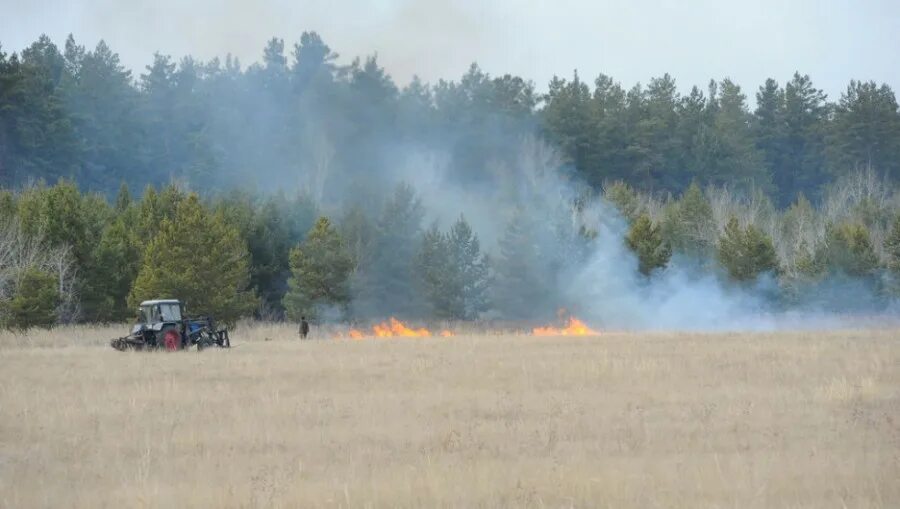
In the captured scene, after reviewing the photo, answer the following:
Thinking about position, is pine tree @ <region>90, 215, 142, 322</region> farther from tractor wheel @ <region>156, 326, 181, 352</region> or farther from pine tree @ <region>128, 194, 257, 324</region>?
tractor wheel @ <region>156, 326, 181, 352</region>

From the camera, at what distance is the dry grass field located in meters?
11.0

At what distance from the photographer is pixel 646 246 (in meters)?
57.5

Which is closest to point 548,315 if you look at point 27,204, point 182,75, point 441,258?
point 441,258

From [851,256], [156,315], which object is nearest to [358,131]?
[851,256]

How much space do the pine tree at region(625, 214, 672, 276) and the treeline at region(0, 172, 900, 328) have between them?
0.08 m

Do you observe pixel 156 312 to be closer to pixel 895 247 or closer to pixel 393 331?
pixel 393 331

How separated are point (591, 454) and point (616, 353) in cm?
1673

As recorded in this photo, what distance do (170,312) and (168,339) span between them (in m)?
1.54

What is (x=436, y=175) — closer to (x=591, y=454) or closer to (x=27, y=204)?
(x=27, y=204)

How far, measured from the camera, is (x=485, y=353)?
3080cm

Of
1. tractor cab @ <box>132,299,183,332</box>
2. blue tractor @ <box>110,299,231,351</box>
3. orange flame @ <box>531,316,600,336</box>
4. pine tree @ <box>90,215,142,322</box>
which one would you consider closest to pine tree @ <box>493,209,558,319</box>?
orange flame @ <box>531,316,600,336</box>

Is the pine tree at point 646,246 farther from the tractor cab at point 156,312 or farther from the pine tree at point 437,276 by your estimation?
the tractor cab at point 156,312

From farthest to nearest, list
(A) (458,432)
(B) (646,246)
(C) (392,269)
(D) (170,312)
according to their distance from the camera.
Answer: (C) (392,269) → (B) (646,246) → (D) (170,312) → (A) (458,432)

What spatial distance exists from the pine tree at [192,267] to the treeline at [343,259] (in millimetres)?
62
